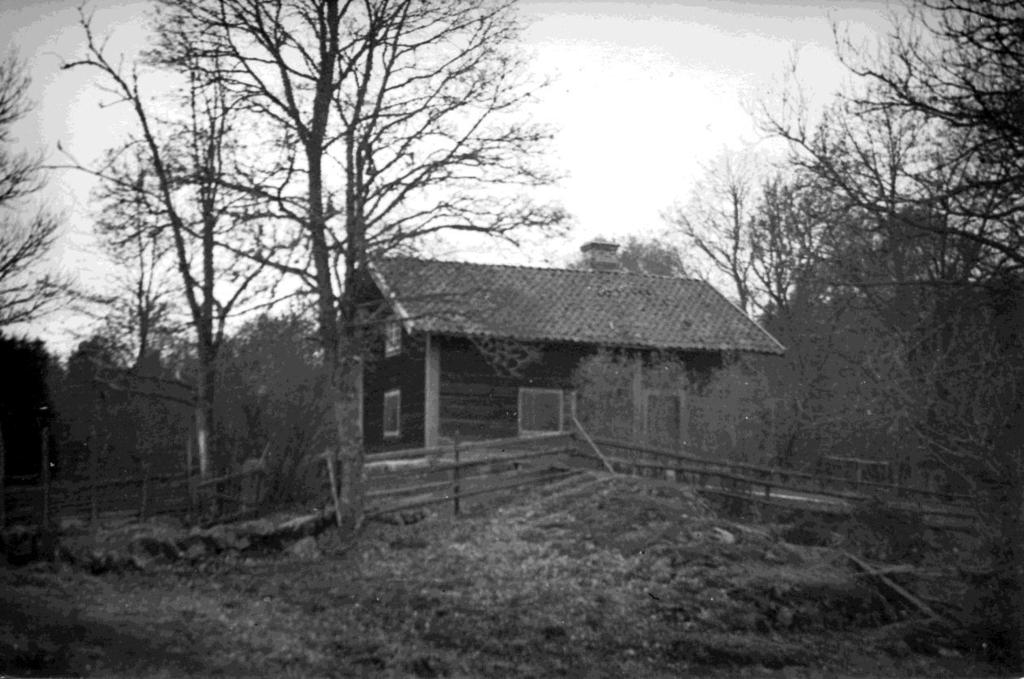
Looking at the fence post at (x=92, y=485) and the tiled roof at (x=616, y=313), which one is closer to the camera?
the fence post at (x=92, y=485)

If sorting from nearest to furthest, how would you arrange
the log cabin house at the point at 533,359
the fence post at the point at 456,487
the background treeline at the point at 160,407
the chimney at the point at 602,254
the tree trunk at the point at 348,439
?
the tree trunk at the point at 348,439
the fence post at the point at 456,487
the background treeline at the point at 160,407
the log cabin house at the point at 533,359
the chimney at the point at 602,254

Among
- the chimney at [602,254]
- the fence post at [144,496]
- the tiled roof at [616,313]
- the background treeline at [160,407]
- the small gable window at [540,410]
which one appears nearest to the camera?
the background treeline at [160,407]

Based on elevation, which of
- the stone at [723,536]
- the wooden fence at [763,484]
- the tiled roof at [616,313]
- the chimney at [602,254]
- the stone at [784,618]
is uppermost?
the chimney at [602,254]

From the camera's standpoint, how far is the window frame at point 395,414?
85.5 feet

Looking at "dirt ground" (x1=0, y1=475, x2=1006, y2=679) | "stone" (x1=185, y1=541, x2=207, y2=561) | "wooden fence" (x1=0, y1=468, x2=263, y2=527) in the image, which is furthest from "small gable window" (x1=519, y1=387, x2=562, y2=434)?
"stone" (x1=185, y1=541, x2=207, y2=561)

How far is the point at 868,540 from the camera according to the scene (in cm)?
1313

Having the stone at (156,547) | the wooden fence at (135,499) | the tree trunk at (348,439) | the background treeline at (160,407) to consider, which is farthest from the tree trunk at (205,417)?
the stone at (156,547)

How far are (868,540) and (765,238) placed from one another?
21192mm

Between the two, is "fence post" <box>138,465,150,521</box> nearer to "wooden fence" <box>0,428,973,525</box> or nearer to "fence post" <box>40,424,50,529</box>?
"wooden fence" <box>0,428,973,525</box>

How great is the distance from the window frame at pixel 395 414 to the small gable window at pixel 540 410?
301 cm

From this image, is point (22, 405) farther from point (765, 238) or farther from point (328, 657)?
point (765, 238)

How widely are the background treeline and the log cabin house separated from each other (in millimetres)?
3931

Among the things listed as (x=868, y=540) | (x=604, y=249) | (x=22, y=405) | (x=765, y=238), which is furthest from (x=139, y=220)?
(x=765, y=238)

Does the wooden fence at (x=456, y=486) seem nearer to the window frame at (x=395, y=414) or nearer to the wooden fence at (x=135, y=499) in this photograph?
the wooden fence at (x=135, y=499)
